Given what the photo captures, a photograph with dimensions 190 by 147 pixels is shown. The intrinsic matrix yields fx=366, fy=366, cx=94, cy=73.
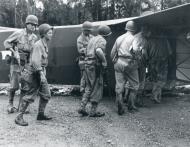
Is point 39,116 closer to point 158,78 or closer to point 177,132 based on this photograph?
point 177,132

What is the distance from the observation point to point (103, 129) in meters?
6.85

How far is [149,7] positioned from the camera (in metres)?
22.2

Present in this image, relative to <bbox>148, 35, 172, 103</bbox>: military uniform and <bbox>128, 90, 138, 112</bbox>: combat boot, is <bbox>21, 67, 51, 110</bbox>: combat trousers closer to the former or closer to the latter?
<bbox>128, 90, 138, 112</bbox>: combat boot

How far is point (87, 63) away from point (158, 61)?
2.86 m

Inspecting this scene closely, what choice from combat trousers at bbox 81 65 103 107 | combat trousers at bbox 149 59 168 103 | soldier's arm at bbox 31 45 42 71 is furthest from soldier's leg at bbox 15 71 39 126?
combat trousers at bbox 149 59 168 103

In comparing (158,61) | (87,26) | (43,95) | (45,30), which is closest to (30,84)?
(43,95)

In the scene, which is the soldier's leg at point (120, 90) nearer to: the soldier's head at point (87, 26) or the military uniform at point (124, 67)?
the military uniform at point (124, 67)

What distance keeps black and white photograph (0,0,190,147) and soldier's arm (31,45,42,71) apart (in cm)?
2

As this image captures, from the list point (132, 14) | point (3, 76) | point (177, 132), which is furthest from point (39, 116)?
point (132, 14)

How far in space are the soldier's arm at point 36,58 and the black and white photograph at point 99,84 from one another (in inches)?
0.7

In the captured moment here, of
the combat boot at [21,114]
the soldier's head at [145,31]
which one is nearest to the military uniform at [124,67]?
the soldier's head at [145,31]

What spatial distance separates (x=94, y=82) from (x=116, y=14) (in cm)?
1536

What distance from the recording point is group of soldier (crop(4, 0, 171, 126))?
6969 mm

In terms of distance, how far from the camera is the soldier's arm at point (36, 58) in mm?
6758
